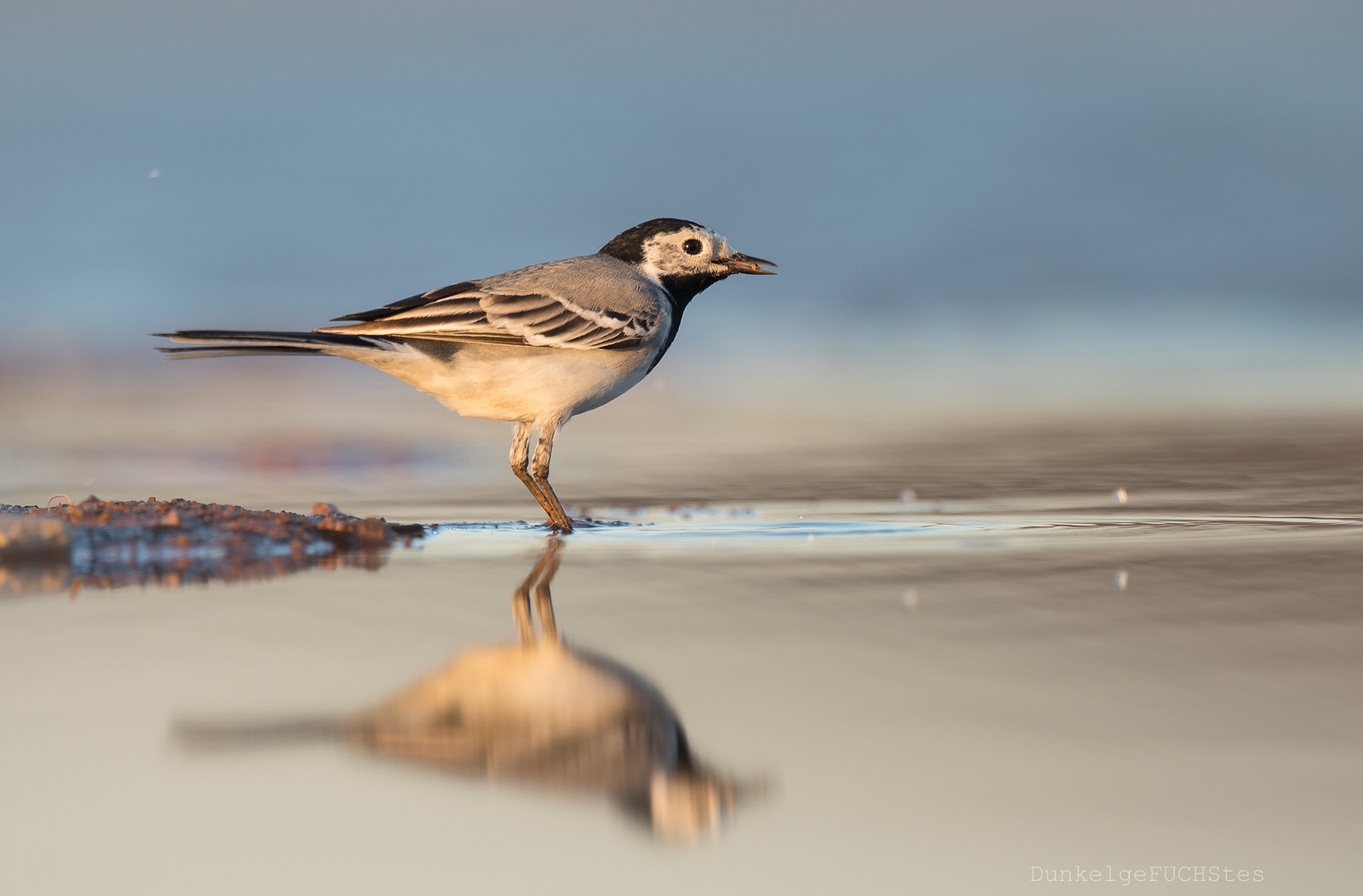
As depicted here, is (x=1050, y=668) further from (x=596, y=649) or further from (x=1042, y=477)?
(x=1042, y=477)

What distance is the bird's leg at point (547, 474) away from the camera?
7.72 m

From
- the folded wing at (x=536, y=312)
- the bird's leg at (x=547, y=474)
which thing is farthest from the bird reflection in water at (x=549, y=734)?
the folded wing at (x=536, y=312)

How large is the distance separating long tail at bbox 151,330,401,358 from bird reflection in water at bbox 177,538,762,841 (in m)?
3.00

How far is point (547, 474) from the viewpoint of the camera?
816 centimetres

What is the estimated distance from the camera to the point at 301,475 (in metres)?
9.92

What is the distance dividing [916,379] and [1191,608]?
457 inches

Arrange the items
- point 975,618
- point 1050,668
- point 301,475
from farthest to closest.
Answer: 1. point 301,475
2. point 975,618
3. point 1050,668

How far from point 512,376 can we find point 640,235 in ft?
5.18

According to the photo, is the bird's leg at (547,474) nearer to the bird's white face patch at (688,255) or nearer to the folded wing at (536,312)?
the folded wing at (536,312)

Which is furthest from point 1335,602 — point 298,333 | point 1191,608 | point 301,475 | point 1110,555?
point 301,475

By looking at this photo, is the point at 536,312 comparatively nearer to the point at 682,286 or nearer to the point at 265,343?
the point at 682,286

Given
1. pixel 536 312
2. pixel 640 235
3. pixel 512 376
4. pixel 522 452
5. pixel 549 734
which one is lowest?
pixel 549 734

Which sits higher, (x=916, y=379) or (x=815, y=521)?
(x=916, y=379)

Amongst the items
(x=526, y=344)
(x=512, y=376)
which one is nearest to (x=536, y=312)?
(x=526, y=344)
